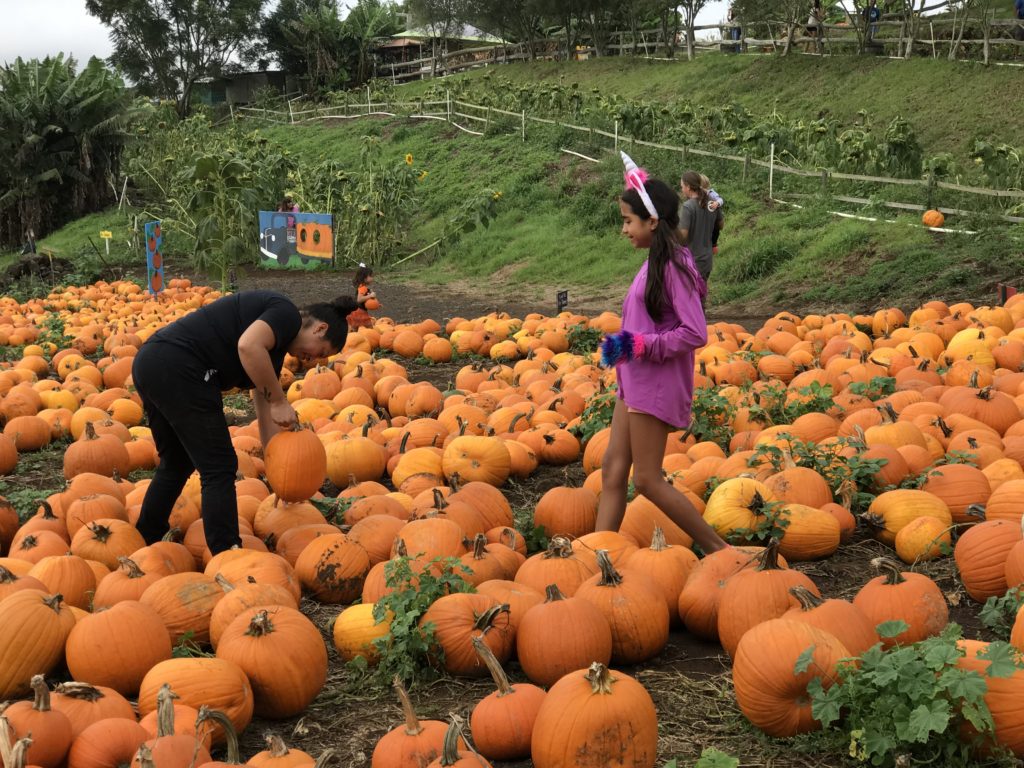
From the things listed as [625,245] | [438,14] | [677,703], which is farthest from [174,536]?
[438,14]

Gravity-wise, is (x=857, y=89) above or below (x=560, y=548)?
above

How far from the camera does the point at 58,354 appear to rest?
11070 millimetres

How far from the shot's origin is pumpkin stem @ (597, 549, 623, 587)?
3862 millimetres

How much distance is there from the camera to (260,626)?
3.61 metres

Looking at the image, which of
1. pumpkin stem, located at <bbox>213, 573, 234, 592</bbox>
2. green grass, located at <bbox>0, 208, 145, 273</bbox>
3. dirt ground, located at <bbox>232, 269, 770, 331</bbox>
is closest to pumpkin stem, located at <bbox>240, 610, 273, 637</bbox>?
pumpkin stem, located at <bbox>213, 573, 234, 592</bbox>

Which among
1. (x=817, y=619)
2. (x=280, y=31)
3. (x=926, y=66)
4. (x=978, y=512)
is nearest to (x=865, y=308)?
(x=978, y=512)

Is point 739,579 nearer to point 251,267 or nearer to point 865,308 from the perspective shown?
point 865,308

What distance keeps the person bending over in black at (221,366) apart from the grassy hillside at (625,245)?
8.92 m

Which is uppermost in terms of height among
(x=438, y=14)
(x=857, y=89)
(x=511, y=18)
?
(x=438, y=14)

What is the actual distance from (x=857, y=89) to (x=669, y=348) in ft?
92.0

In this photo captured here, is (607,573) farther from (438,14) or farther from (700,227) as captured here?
(438,14)

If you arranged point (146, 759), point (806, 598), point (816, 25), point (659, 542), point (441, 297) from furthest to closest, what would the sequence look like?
point (816, 25), point (441, 297), point (659, 542), point (806, 598), point (146, 759)

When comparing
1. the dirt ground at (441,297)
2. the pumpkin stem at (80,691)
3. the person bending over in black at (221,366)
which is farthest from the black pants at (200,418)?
the dirt ground at (441,297)

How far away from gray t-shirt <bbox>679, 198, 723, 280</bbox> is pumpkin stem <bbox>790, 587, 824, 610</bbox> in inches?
279
